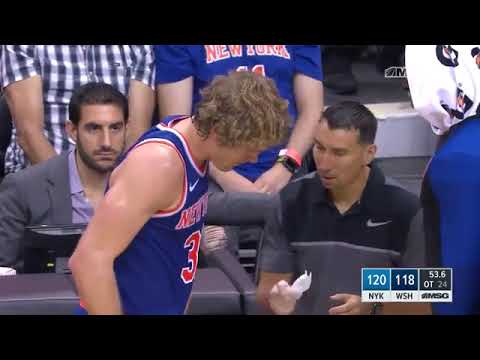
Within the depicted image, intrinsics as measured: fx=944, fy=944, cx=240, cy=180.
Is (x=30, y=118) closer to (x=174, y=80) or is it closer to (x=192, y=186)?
(x=174, y=80)

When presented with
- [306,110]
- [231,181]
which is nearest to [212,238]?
[231,181]

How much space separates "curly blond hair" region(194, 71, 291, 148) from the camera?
2.42 m

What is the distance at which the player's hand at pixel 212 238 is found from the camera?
9.81 feet

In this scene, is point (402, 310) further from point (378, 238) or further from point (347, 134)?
point (347, 134)

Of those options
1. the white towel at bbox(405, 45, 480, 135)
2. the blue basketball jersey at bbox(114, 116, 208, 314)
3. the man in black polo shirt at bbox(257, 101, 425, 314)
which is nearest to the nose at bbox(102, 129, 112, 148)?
the blue basketball jersey at bbox(114, 116, 208, 314)

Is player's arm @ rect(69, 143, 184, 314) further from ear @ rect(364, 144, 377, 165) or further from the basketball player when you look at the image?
ear @ rect(364, 144, 377, 165)

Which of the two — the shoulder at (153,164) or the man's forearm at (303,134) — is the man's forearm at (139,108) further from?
the shoulder at (153,164)

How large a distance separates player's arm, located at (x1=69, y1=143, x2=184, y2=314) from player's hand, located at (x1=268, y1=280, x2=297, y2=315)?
71cm

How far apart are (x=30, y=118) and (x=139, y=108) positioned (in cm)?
36

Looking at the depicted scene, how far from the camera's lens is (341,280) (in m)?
2.97

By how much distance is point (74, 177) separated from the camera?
3.01 metres

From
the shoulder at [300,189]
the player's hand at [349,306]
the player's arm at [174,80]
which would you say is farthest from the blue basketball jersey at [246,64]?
the player's hand at [349,306]

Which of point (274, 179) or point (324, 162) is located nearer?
point (324, 162)

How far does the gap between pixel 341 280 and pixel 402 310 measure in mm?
220
